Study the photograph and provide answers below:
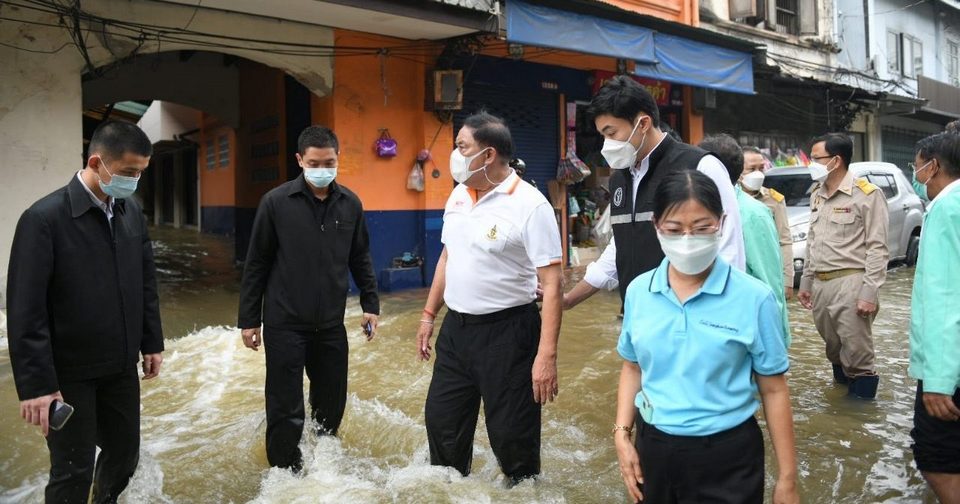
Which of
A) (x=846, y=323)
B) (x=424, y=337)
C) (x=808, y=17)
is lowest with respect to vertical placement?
(x=846, y=323)

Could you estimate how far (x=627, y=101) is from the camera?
2992 mm

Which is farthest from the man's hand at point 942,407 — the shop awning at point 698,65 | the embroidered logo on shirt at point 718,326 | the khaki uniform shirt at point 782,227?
the shop awning at point 698,65

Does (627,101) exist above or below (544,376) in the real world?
above

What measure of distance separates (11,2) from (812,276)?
7.87m

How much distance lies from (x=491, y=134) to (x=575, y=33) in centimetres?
704

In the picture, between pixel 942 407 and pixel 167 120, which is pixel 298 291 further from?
pixel 167 120

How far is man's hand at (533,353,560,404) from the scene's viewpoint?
3.16 m

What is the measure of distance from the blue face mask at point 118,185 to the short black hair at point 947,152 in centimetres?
345

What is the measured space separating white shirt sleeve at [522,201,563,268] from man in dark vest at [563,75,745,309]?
29cm

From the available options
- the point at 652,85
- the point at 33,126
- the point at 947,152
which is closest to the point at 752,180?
the point at 947,152

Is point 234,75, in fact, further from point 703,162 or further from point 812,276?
point 703,162

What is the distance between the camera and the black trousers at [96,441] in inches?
115

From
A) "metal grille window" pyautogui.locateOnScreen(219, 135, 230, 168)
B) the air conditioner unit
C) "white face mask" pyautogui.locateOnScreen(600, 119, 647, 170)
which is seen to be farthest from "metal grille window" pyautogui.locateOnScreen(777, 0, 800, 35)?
"white face mask" pyautogui.locateOnScreen(600, 119, 647, 170)

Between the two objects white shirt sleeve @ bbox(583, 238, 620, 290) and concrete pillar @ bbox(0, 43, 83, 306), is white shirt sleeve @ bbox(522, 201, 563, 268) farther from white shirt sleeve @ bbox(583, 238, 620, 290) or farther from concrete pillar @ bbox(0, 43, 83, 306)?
concrete pillar @ bbox(0, 43, 83, 306)
